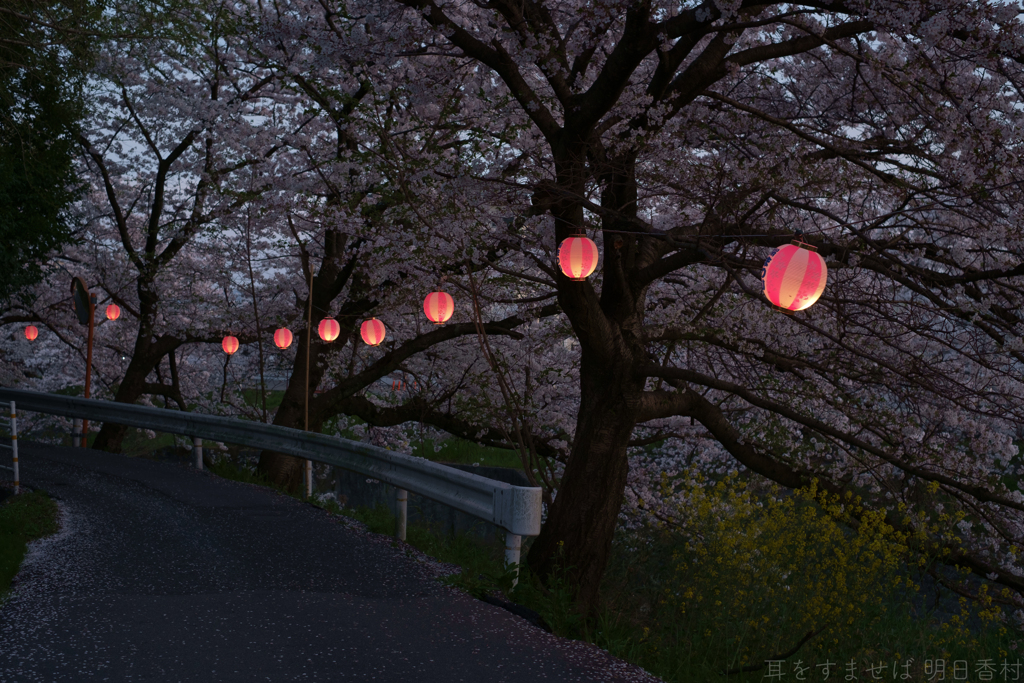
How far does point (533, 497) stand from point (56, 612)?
361cm

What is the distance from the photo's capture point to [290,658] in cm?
496

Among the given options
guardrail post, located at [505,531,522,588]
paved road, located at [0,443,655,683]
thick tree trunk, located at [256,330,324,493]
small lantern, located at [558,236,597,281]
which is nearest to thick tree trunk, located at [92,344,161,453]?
thick tree trunk, located at [256,330,324,493]

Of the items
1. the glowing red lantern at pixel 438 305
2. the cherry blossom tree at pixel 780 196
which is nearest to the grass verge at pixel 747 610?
the cherry blossom tree at pixel 780 196

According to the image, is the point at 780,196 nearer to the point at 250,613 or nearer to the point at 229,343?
the point at 250,613

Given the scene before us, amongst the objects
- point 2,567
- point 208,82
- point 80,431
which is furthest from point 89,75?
point 2,567

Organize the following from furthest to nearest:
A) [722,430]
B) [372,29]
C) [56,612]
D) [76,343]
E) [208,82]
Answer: [76,343] < [208,82] < [372,29] < [722,430] < [56,612]

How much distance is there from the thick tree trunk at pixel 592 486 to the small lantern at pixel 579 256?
140 centimetres

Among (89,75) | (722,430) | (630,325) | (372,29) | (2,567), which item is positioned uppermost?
(89,75)

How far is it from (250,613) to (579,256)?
14.1 ft

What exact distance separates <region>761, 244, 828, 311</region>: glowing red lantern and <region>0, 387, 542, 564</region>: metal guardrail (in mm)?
2443

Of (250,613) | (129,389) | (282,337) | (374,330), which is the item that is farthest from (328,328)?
(250,613)

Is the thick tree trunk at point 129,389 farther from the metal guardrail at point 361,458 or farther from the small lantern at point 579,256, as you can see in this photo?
the small lantern at point 579,256

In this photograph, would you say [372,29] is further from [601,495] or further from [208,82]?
[208,82]

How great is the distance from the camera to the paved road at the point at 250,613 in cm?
484
